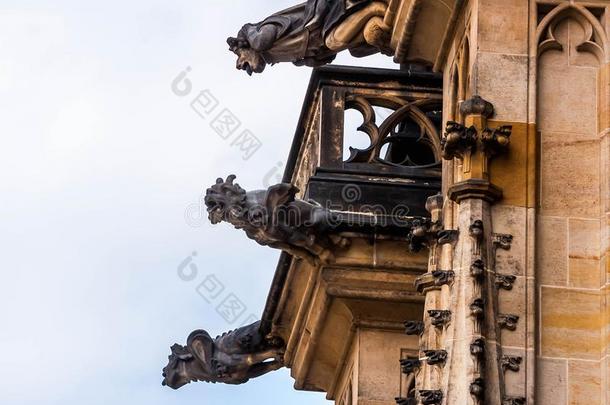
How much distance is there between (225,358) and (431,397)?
571cm

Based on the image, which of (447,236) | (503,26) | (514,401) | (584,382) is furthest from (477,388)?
(503,26)

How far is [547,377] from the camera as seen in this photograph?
55.1 feet

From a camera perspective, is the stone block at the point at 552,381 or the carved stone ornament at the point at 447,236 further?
the carved stone ornament at the point at 447,236

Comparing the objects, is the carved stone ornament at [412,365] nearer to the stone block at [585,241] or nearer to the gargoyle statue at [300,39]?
the stone block at [585,241]

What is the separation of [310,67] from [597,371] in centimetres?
452

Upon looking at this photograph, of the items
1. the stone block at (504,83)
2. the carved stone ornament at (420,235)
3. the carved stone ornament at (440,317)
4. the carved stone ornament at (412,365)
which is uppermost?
the stone block at (504,83)

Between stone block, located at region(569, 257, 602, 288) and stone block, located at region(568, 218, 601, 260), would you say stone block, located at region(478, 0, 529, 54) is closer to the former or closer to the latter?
stone block, located at region(568, 218, 601, 260)

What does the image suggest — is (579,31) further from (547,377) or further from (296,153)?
(296,153)

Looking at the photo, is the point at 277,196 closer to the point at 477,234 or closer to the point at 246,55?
the point at 246,55

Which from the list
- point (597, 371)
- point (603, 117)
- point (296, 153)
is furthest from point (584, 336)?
point (296, 153)

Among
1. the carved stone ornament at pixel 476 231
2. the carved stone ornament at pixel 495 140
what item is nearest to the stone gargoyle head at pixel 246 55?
the carved stone ornament at pixel 495 140

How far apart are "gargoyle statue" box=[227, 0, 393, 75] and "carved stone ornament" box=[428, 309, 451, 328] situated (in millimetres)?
3234

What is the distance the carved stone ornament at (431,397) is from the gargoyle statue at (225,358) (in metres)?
5.43

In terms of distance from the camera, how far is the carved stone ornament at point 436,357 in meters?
16.9
